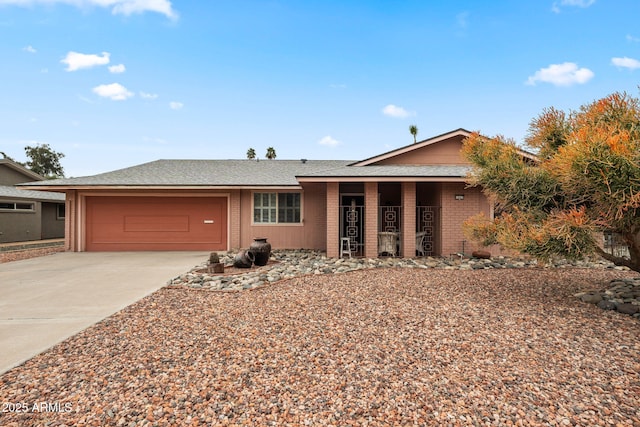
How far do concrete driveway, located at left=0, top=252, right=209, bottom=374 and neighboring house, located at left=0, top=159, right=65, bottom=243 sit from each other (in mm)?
7919

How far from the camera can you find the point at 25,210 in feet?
51.5

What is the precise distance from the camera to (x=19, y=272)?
7676 mm

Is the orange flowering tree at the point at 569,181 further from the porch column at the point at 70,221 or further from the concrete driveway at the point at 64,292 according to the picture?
the porch column at the point at 70,221

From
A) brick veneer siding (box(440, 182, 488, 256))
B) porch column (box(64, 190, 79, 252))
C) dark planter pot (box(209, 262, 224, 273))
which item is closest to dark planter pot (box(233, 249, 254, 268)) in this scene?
dark planter pot (box(209, 262, 224, 273))

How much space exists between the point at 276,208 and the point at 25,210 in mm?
14454

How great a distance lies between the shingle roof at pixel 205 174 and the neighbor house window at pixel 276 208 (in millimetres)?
630

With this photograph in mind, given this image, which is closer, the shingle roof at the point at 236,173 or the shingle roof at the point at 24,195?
the shingle roof at the point at 236,173

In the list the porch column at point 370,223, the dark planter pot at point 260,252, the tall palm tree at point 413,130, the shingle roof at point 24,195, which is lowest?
the dark planter pot at point 260,252

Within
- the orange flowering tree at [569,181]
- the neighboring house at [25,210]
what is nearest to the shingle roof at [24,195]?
the neighboring house at [25,210]

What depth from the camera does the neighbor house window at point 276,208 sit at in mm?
11844

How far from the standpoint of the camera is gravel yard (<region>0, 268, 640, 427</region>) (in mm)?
2145

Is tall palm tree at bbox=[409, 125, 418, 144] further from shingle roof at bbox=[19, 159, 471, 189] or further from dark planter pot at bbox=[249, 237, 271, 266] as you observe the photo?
dark planter pot at bbox=[249, 237, 271, 266]

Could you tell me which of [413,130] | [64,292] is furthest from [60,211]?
[413,130]

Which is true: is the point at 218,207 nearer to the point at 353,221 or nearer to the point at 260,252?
the point at 260,252
